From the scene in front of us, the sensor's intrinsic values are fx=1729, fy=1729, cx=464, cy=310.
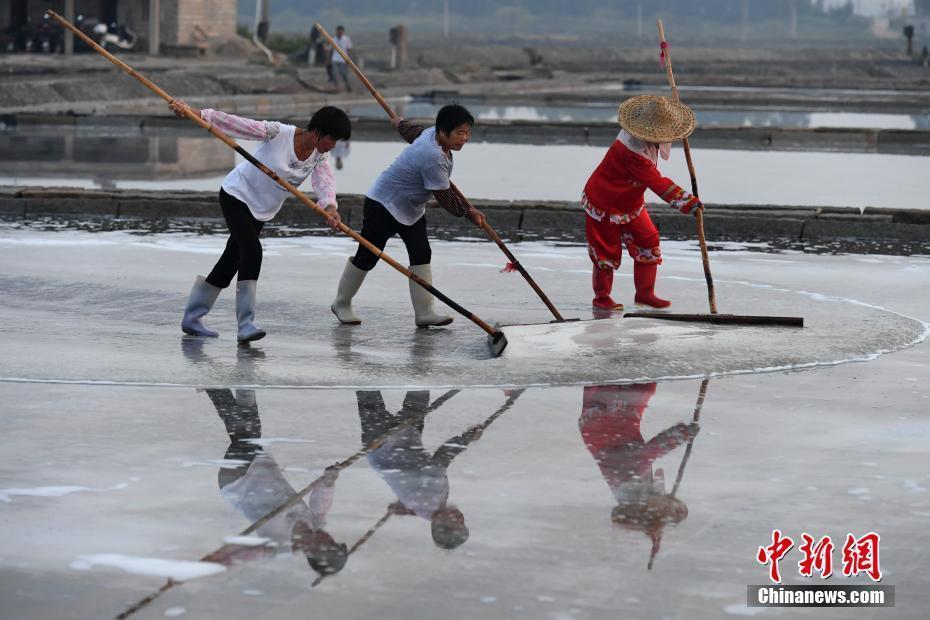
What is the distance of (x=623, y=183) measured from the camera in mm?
9539

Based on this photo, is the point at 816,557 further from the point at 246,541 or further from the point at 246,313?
the point at 246,313

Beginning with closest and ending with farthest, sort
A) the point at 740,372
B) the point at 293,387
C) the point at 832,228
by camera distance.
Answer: the point at 293,387, the point at 740,372, the point at 832,228

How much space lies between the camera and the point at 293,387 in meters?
7.16

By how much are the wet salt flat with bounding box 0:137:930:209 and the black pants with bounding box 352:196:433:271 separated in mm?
7189

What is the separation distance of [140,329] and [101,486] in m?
3.13

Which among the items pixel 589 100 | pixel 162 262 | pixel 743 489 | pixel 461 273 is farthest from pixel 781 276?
pixel 589 100

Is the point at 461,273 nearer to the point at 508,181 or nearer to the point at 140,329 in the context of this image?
the point at 140,329

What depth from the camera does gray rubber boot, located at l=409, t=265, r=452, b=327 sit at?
8.72 metres

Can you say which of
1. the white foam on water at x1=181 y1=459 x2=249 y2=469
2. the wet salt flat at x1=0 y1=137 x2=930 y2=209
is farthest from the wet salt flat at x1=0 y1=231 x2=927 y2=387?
the wet salt flat at x1=0 y1=137 x2=930 y2=209

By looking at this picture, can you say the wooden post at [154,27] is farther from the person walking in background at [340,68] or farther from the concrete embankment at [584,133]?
the concrete embankment at [584,133]

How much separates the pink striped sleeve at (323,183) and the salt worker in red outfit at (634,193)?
1701 millimetres

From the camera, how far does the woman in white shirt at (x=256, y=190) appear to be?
8125 millimetres

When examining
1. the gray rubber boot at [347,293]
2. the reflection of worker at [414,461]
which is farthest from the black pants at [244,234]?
the reflection of worker at [414,461]

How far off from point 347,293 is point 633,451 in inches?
118
